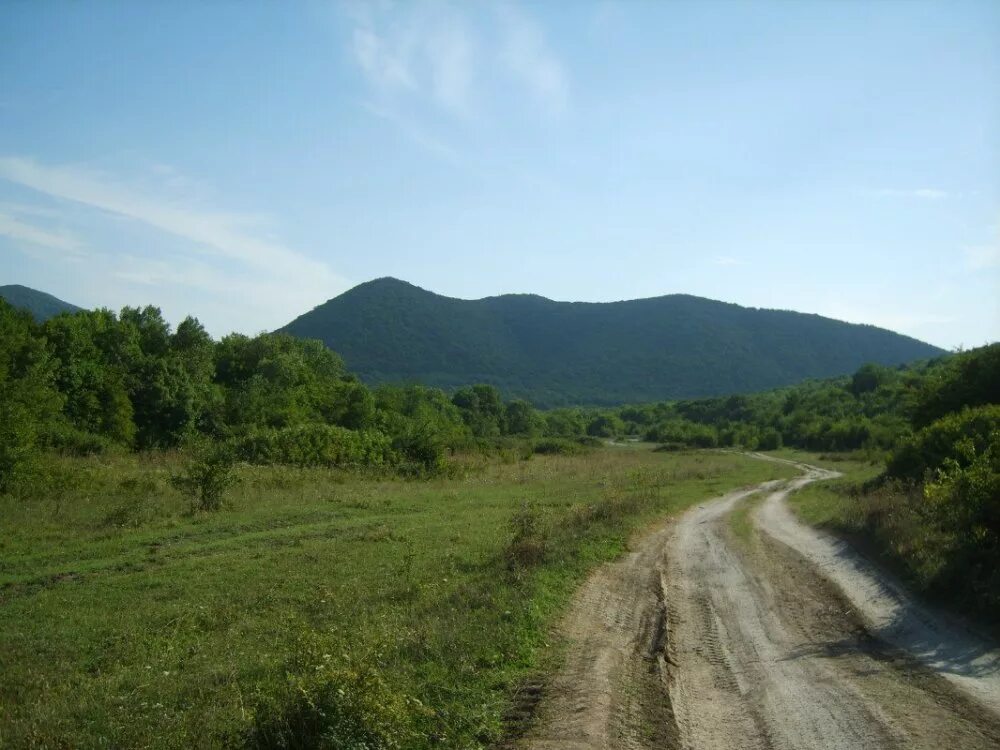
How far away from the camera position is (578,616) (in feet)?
36.3

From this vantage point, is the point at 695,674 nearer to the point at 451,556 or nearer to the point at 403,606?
the point at 403,606

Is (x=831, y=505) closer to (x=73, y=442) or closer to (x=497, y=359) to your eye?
(x=73, y=442)

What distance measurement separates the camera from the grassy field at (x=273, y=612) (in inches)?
260

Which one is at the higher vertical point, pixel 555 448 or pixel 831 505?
pixel 831 505

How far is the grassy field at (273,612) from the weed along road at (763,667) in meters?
0.76

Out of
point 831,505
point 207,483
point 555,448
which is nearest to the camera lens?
point 207,483

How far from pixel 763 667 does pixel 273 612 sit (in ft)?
23.7

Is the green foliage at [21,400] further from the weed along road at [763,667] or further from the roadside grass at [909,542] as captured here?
the roadside grass at [909,542]

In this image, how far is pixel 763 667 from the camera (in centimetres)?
882

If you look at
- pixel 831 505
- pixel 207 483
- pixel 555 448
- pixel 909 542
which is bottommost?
pixel 207 483

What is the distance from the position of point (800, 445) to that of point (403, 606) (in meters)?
87.1

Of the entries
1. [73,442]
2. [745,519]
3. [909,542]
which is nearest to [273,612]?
[909,542]

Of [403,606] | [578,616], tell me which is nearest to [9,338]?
[403,606]

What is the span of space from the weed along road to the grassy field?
2.48 feet
